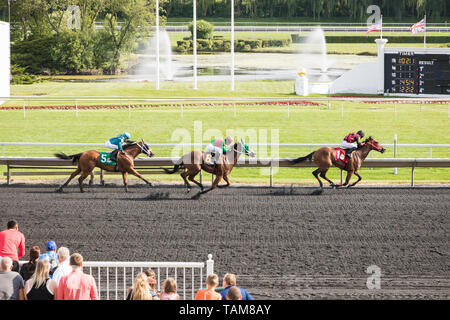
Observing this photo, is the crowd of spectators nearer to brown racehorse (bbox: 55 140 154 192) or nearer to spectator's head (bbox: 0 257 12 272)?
spectator's head (bbox: 0 257 12 272)

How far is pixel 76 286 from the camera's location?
18.2ft

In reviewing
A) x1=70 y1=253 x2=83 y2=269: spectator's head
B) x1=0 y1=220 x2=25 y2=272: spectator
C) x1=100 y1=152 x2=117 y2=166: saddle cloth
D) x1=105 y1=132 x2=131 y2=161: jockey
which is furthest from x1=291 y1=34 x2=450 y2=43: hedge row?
x1=70 y1=253 x2=83 y2=269: spectator's head

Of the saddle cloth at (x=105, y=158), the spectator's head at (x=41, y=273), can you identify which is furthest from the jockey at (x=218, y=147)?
the spectator's head at (x=41, y=273)

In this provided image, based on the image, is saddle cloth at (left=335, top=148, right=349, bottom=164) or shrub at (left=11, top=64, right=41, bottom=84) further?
shrub at (left=11, top=64, right=41, bottom=84)

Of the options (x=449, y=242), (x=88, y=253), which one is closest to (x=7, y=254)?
(x=88, y=253)

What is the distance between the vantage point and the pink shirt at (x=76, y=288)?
5.54 m

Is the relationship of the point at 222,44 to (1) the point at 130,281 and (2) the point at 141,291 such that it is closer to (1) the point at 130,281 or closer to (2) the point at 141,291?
(1) the point at 130,281

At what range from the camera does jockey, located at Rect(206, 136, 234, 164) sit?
40.2ft

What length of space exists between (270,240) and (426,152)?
889 cm

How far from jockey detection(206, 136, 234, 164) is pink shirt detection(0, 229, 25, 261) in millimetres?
5383

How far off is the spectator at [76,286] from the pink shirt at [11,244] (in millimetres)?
1739

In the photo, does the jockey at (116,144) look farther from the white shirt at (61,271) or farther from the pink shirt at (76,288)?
the pink shirt at (76,288)

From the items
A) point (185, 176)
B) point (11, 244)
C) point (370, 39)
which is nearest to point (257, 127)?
point (185, 176)

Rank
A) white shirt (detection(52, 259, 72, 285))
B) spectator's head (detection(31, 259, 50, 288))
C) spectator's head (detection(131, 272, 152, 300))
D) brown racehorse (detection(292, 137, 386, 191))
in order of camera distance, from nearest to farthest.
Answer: spectator's head (detection(131, 272, 152, 300)) < spectator's head (detection(31, 259, 50, 288)) < white shirt (detection(52, 259, 72, 285)) < brown racehorse (detection(292, 137, 386, 191))
